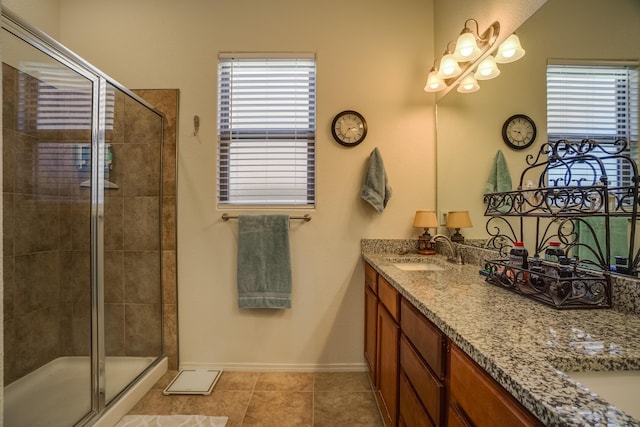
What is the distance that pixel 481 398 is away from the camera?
629 millimetres

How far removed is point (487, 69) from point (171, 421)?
2583 mm

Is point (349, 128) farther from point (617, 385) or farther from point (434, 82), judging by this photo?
point (617, 385)

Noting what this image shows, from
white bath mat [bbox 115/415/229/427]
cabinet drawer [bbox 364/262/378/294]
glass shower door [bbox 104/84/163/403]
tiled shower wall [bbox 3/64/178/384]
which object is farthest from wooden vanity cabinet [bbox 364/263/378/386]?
glass shower door [bbox 104/84/163/403]

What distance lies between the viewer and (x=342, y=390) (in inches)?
71.7

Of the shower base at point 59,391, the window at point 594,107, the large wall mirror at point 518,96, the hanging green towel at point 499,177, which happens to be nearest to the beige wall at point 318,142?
the large wall mirror at point 518,96

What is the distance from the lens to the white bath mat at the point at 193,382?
5.84 feet

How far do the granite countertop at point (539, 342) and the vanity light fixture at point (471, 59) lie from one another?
3.75ft

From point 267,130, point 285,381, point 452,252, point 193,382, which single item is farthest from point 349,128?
point 193,382

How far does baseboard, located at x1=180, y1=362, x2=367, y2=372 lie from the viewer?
2037 millimetres

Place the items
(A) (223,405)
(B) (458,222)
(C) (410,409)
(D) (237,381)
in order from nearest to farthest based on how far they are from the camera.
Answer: (C) (410,409), (A) (223,405), (B) (458,222), (D) (237,381)

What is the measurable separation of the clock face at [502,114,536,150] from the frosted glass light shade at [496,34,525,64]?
275 millimetres

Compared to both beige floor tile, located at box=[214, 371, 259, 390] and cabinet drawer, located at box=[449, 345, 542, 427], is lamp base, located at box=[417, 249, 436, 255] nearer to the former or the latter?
cabinet drawer, located at box=[449, 345, 542, 427]

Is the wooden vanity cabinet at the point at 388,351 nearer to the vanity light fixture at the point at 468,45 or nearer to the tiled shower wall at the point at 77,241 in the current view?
the vanity light fixture at the point at 468,45

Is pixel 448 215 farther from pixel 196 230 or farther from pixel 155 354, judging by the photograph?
pixel 155 354
